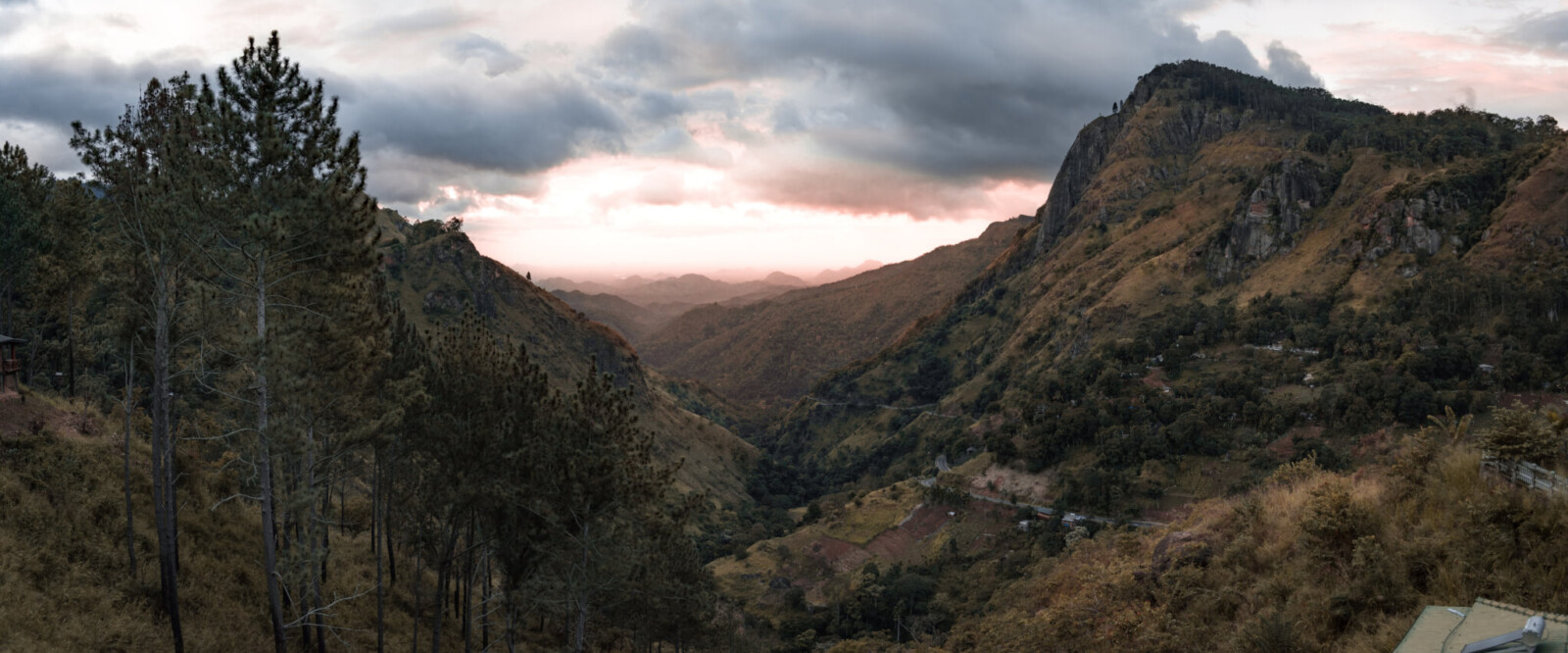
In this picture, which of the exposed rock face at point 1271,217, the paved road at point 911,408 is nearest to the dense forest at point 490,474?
the exposed rock face at point 1271,217

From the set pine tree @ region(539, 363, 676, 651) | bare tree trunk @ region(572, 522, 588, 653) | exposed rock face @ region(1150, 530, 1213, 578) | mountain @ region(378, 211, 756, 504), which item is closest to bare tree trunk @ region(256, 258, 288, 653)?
pine tree @ region(539, 363, 676, 651)

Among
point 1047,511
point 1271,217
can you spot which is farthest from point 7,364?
point 1271,217

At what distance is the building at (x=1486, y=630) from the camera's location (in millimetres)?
8391

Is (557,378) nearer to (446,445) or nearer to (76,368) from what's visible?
(76,368)

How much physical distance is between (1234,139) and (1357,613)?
219097 millimetres

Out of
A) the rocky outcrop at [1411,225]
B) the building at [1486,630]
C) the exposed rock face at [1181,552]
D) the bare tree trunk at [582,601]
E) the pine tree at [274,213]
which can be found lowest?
the bare tree trunk at [582,601]

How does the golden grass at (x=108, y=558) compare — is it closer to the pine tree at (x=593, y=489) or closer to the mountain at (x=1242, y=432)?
the pine tree at (x=593, y=489)

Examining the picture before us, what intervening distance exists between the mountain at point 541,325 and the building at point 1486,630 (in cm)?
11984

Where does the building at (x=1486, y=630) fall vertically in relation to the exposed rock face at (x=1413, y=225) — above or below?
below

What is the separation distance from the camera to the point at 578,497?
71.9 ft

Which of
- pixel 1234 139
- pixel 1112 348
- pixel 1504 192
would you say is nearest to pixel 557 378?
pixel 1112 348

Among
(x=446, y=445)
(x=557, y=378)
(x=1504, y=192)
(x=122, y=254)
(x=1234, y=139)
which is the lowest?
(x=557, y=378)

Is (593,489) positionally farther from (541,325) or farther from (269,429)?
(541,325)

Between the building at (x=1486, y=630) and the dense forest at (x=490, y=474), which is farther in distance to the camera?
the dense forest at (x=490, y=474)
